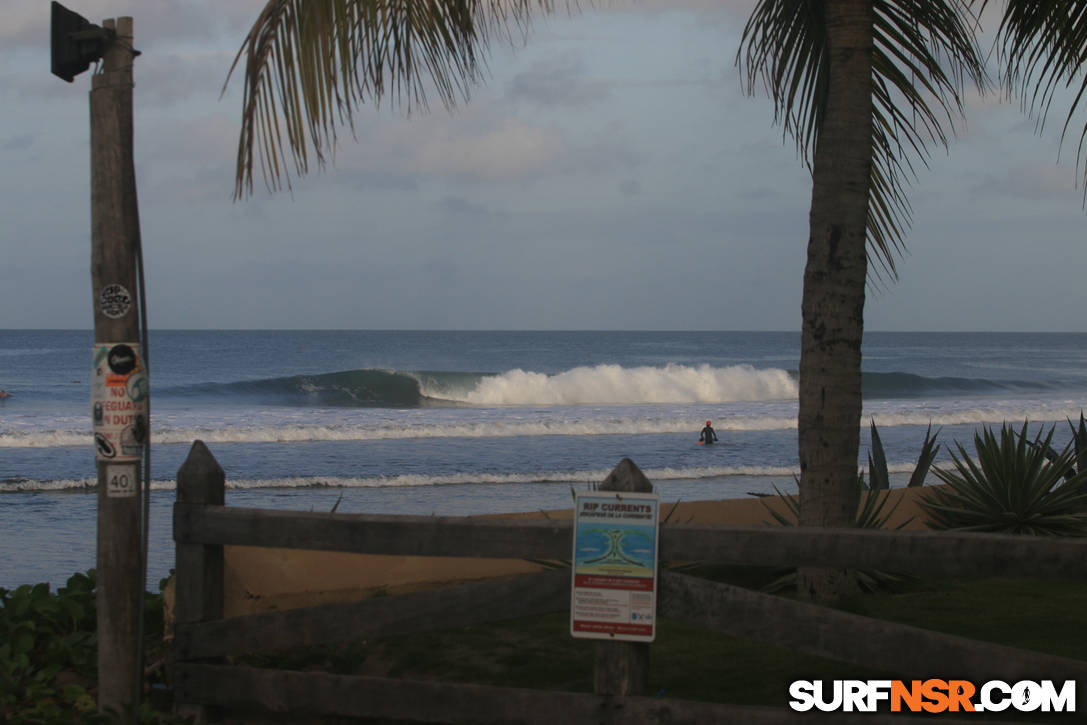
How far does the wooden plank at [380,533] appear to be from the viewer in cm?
364

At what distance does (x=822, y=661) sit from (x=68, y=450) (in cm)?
1767

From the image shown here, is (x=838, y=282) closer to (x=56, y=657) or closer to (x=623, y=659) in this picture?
(x=623, y=659)

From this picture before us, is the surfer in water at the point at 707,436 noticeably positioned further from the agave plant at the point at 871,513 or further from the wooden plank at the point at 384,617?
the wooden plank at the point at 384,617

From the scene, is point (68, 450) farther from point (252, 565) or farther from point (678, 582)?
point (678, 582)

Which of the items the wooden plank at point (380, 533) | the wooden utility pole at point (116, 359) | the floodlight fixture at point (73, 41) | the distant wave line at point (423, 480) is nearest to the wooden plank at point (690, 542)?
the wooden plank at point (380, 533)

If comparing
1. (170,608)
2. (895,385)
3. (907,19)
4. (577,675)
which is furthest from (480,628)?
(895,385)

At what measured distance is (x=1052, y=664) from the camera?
3.24 metres

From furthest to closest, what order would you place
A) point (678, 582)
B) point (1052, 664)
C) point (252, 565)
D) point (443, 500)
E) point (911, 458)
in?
point (911, 458) → point (443, 500) → point (252, 565) → point (678, 582) → point (1052, 664)

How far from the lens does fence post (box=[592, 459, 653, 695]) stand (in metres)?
3.46

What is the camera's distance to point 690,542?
3484mm

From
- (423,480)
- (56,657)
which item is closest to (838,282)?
(56,657)

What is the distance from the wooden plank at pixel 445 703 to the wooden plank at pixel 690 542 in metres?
0.51

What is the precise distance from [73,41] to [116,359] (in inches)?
50.2

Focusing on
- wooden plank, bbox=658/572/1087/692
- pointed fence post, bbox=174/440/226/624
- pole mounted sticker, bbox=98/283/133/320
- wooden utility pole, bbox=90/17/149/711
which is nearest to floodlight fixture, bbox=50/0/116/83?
wooden utility pole, bbox=90/17/149/711
